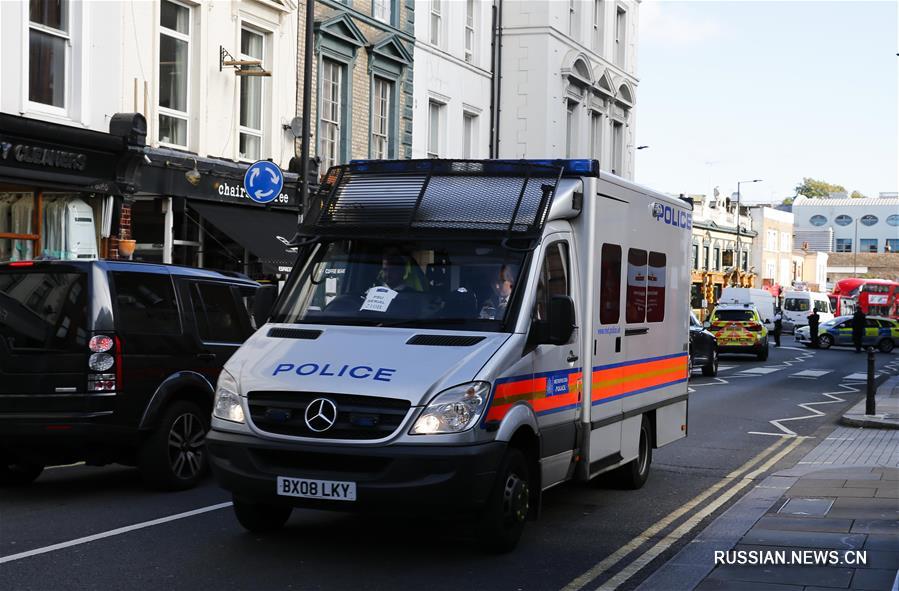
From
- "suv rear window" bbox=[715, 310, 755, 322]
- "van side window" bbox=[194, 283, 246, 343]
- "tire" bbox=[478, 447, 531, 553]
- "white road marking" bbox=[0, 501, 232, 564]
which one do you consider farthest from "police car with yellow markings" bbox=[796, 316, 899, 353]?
"tire" bbox=[478, 447, 531, 553]

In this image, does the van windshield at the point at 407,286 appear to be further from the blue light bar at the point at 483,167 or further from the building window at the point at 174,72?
the building window at the point at 174,72

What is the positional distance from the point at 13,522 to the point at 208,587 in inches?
101

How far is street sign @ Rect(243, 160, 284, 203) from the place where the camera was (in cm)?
2058

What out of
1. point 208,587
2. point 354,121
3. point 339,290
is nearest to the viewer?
point 208,587

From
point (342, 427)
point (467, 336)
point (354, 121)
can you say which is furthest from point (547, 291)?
point (354, 121)

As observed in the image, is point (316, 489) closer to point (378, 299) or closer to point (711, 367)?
point (378, 299)

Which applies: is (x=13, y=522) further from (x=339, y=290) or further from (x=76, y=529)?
(x=339, y=290)

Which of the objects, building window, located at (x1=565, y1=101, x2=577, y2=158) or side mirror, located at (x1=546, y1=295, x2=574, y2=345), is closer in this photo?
side mirror, located at (x1=546, y1=295, x2=574, y2=345)

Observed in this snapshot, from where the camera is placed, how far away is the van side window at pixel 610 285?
30.6 feet

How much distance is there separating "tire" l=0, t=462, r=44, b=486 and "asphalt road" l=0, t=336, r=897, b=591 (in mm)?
176

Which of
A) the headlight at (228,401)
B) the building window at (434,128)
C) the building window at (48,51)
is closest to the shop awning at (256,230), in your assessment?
the building window at (48,51)

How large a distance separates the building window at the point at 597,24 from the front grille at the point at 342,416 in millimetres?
34299

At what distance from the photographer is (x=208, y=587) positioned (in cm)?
680

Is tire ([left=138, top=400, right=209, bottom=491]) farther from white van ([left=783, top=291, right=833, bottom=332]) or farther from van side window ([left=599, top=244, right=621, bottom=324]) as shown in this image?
white van ([left=783, top=291, right=833, bottom=332])
